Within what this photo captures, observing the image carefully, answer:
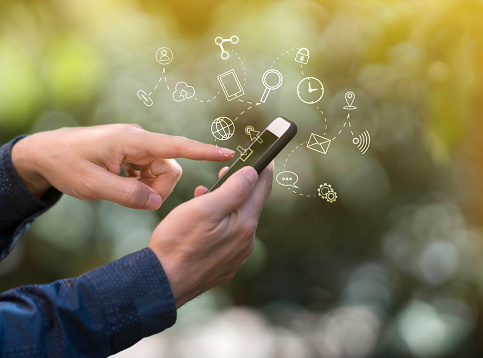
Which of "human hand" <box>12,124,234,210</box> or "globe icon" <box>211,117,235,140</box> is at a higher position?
"globe icon" <box>211,117,235,140</box>

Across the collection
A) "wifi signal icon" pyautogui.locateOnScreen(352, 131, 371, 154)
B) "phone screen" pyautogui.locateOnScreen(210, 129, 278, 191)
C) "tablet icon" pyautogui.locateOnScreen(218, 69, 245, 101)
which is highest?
"wifi signal icon" pyautogui.locateOnScreen(352, 131, 371, 154)

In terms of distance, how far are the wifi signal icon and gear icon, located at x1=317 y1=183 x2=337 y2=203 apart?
0.25ft

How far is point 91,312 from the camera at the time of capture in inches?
13.3

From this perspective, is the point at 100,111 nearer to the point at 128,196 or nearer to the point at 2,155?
the point at 2,155

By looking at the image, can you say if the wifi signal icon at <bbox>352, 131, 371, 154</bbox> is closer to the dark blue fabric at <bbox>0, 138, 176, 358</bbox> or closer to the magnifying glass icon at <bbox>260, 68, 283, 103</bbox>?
the magnifying glass icon at <bbox>260, 68, 283, 103</bbox>

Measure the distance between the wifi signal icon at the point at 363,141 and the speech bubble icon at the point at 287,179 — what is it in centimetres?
11

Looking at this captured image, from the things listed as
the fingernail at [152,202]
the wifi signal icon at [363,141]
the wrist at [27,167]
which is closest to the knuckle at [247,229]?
the fingernail at [152,202]

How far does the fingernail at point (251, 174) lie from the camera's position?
15.2 inches

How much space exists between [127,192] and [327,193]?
0.38m

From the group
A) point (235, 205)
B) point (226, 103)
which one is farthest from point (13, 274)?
point (235, 205)

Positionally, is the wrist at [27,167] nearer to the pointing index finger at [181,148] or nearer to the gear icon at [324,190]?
the pointing index finger at [181,148]

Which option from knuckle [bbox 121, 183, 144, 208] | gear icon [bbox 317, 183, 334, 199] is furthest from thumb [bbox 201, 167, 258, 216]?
gear icon [bbox 317, 183, 334, 199]

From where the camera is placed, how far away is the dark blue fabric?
12.9 inches

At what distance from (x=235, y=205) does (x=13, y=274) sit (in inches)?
25.9
